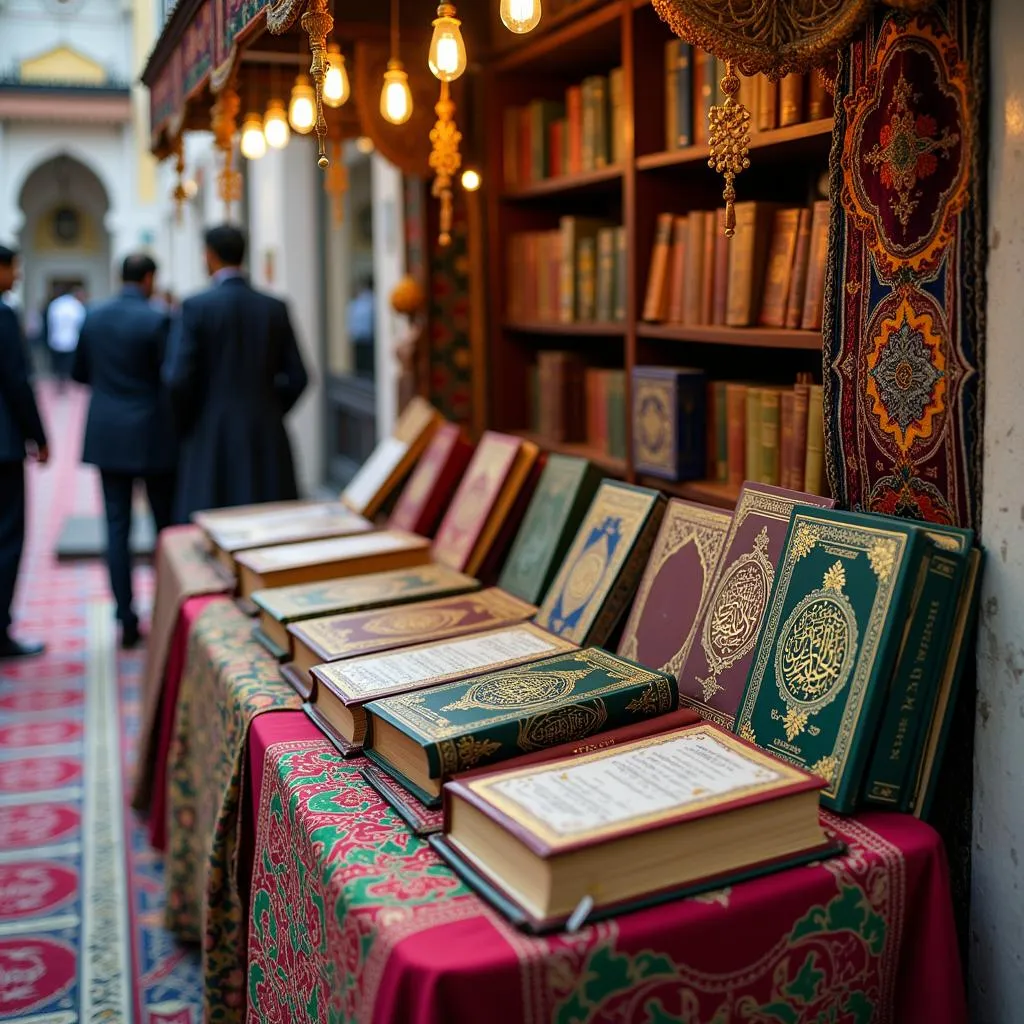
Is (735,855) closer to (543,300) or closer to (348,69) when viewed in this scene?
(543,300)

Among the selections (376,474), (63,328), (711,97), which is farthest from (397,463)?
(63,328)

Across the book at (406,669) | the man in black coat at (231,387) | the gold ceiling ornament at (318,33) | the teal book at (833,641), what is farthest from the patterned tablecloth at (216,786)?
the man in black coat at (231,387)

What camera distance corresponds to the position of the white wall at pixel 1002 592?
141cm

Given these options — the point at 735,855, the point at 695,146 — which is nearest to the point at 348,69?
the point at 695,146

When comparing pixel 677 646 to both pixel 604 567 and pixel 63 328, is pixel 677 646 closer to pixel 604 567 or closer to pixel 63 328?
pixel 604 567

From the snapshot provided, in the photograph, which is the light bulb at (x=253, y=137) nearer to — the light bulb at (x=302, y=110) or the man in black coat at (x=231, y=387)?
the light bulb at (x=302, y=110)

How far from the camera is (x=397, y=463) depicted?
3189 mm

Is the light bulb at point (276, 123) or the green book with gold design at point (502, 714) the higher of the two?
the light bulb at point (276, 123)

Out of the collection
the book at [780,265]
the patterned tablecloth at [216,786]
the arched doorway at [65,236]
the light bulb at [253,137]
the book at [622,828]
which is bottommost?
the patterned tablecloth at [216,786]

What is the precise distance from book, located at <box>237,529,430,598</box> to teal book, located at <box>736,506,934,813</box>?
1.17m

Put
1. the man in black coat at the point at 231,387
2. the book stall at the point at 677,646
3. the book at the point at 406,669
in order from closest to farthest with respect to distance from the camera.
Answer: the book stall at the point at 677,646 → the book at the point at 406,669 → the man in black coat at the point at 231,387

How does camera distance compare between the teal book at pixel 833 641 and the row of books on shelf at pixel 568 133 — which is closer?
the teal book at pixel 833 641

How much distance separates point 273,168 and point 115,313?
3630mm

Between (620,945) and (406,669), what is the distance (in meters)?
0.70
